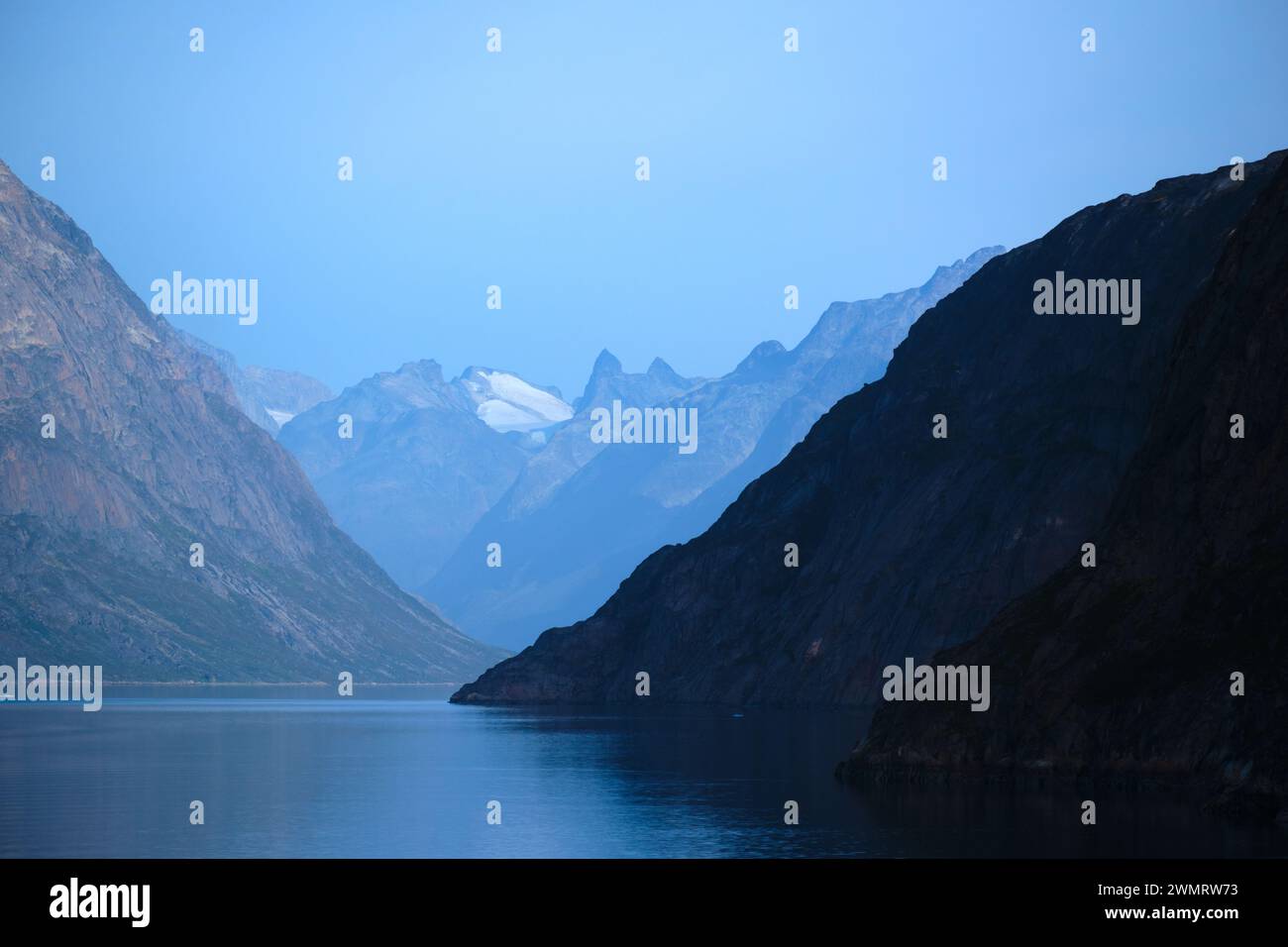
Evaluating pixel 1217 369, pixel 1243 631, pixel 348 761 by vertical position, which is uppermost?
pixel 1217 369

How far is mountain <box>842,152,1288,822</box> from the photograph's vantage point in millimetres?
102125

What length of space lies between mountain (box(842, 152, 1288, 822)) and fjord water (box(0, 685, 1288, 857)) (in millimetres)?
4982

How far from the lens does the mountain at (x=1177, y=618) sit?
4021 inches

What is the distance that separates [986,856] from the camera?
79438 mm

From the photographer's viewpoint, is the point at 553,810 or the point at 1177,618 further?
the point at 1177,618

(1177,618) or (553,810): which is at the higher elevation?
(1177,618)

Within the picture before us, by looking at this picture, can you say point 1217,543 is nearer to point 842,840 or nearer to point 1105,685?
point 1105,685

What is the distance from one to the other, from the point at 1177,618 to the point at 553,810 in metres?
39.6

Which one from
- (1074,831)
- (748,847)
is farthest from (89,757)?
(1074,831)

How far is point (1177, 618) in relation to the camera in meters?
111

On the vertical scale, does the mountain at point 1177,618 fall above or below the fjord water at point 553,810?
above

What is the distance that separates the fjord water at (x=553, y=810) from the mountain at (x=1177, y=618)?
4982mm
